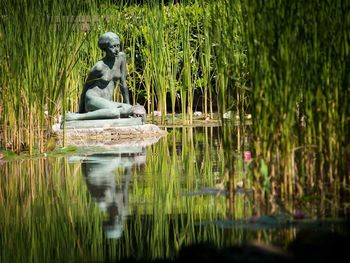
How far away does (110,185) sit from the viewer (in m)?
6.11

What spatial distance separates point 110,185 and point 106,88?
4924mm

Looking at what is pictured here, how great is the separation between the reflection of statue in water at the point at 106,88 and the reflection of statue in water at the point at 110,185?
2.23 metres

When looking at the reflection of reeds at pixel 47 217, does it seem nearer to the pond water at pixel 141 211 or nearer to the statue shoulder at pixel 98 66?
the pond water at pixel 141 211

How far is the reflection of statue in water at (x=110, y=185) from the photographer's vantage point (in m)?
4.77

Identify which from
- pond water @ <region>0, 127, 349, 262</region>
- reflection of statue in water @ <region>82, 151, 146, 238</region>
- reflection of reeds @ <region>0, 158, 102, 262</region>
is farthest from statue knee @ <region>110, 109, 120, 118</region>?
reflection of reeds @ <region>0, 158, 102, 262</region>

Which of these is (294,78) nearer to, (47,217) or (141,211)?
(141,211)

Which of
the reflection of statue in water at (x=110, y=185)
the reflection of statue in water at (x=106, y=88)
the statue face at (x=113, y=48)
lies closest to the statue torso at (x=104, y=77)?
the reflection of statue in water at (x=106, y=88)

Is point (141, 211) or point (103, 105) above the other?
point (103, 105)

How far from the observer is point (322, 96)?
4.59 m

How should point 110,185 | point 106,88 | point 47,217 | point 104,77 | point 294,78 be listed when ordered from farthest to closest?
point 106,88
point 104,77
point 110,185
point 47,217
point 294,78

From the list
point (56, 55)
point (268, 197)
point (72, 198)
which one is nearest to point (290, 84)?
point (268, 197)

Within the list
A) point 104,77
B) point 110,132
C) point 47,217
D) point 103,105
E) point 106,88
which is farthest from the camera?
point 106,88

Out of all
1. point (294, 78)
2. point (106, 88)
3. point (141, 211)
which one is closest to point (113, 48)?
point (106, 88)

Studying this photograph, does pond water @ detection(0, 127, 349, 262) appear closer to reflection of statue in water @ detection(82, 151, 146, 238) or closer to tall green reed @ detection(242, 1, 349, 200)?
reflection of statue in water @ detection(82, 151, 146, 238)
